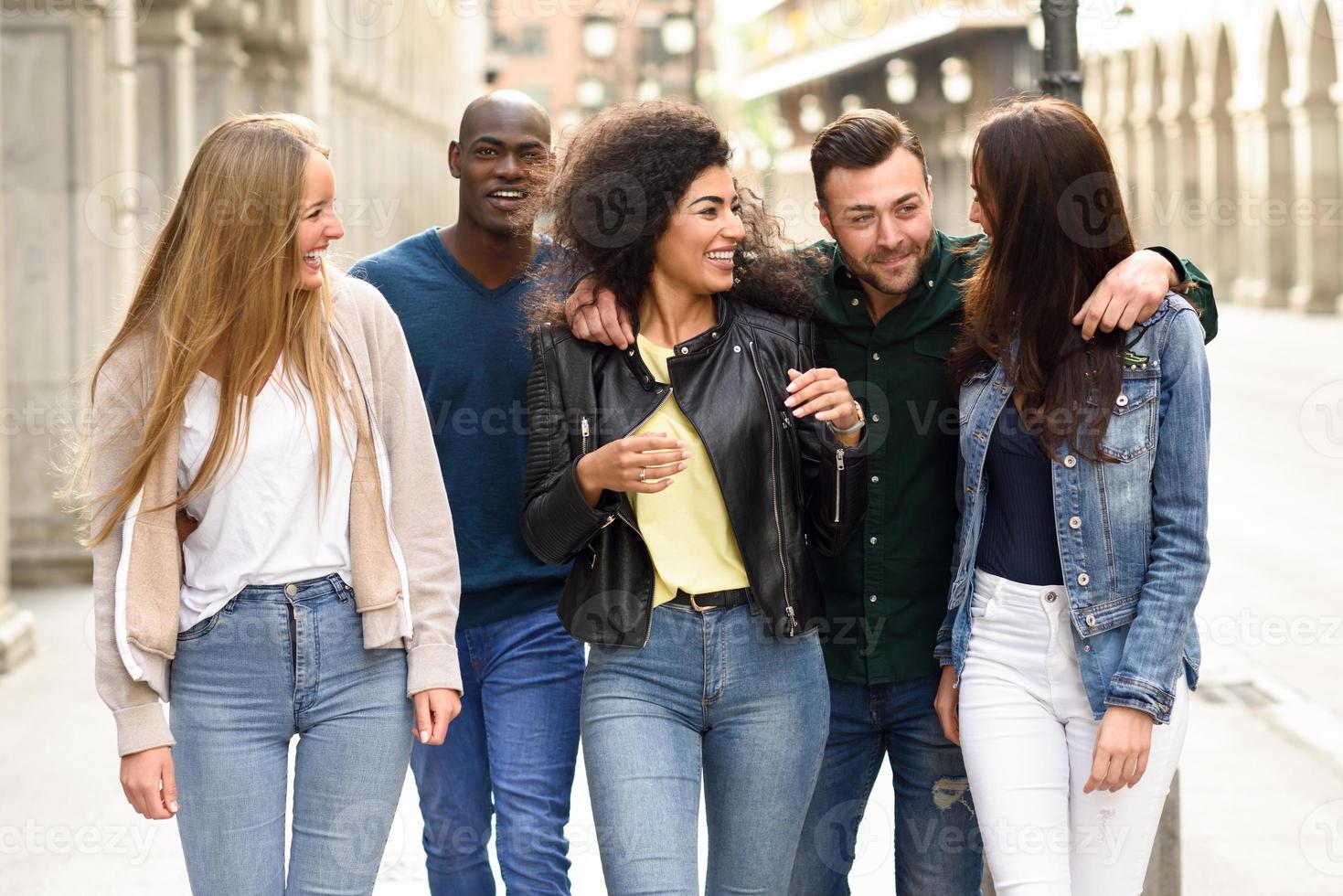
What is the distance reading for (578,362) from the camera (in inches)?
136

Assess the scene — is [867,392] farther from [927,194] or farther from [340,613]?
[340,613]

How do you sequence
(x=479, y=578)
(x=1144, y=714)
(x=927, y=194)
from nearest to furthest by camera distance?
(x=1144, y=714)
(x=927, y=194)
(x=479, y=578)

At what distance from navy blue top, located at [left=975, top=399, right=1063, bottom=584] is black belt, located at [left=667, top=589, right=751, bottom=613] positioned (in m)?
0.49

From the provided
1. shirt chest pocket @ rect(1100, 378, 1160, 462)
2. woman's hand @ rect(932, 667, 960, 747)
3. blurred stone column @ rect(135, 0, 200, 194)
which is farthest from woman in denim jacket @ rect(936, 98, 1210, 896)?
blurred stone column @ rect(135, 0, 200, 194)

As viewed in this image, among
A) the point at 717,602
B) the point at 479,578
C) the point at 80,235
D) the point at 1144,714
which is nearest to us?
the point at 1144,714

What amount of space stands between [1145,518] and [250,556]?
1703 millimetres

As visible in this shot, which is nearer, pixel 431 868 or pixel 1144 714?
pixel 1144 714

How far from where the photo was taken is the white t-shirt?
3109 millimetres

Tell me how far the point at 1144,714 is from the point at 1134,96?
43.7 metres

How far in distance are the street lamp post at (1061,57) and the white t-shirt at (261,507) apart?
279 centimetres

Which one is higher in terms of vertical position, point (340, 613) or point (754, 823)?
point (340, 613)

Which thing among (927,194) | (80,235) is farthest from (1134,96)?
(927,194)

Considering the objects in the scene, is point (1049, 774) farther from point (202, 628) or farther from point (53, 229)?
point (53, 229)

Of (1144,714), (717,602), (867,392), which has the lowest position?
(1144,714)
